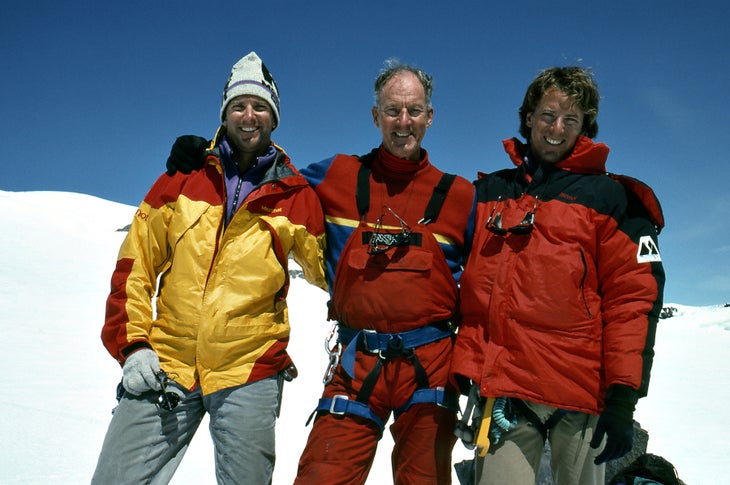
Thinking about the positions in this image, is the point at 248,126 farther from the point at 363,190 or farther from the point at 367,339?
the point at 367,339

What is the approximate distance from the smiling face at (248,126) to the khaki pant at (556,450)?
2.16 m

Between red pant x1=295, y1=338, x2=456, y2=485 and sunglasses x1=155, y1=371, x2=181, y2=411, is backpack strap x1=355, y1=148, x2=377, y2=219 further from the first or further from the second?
sunglasses x1=155, y1=371, x2=181, y2=411

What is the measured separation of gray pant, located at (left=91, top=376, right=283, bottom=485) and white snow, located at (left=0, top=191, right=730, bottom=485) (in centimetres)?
277

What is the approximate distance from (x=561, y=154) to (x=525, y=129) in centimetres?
39

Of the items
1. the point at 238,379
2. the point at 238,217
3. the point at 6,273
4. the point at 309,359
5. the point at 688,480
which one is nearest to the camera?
the point at 238,379

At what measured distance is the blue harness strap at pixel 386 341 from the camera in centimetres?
279

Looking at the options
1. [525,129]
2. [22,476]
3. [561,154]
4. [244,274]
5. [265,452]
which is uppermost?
[525,129]

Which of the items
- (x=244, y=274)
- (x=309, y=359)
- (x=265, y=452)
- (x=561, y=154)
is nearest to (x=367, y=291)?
(x=244, y=274)

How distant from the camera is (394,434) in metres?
2.84

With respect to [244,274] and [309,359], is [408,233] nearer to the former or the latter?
[244,274]

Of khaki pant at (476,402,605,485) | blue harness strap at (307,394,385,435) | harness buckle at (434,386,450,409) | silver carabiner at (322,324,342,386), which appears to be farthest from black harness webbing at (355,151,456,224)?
khaki pant at (476,402,605,485)

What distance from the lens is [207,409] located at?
110 inches

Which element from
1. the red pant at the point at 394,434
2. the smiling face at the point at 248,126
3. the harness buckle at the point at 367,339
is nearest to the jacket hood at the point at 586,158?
the red pant at the point at 394,434

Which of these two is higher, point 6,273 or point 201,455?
point 6,273
